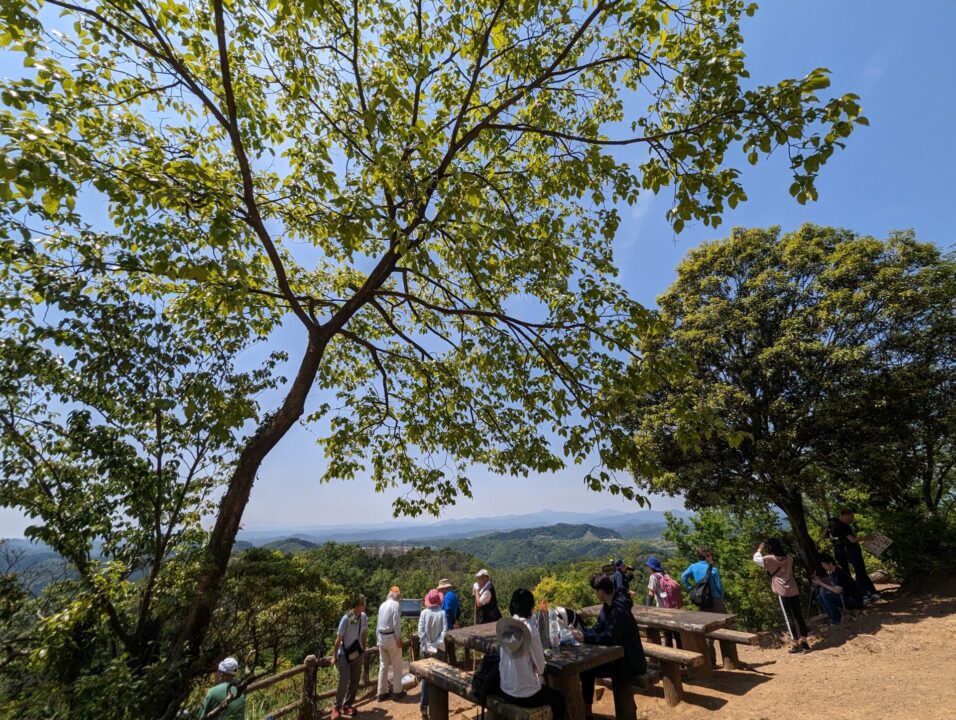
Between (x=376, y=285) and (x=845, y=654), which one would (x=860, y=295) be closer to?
(x=845, y=654)

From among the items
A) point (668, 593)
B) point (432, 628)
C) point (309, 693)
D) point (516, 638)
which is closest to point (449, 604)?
point (432, 628)

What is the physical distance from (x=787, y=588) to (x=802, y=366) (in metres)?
5.73

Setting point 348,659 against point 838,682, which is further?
point 348,659

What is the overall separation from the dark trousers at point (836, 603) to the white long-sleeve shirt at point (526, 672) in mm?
8119

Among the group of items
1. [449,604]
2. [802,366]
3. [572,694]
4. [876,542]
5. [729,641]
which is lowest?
[729,641]

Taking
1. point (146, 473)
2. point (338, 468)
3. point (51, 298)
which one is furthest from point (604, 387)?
point (51, 298)

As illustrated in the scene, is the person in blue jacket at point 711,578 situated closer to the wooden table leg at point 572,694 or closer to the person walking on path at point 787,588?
the person walking on path at point 787,588

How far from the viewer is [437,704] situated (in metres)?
5.70

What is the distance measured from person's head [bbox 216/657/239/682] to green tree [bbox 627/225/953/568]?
24.4 ft

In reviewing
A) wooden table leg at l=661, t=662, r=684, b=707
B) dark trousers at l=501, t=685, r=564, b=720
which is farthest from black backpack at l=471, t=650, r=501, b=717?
wooden table leg at l=661, t=662, r=684, b=707

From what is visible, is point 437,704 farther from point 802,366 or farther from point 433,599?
point 802,366

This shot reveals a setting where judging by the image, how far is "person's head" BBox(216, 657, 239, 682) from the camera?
15.5ft

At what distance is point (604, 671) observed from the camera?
200 inches

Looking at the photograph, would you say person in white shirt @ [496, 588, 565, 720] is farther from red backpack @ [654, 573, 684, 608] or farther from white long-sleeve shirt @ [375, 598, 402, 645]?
red backpack @ [654, 573, 684, 608]
